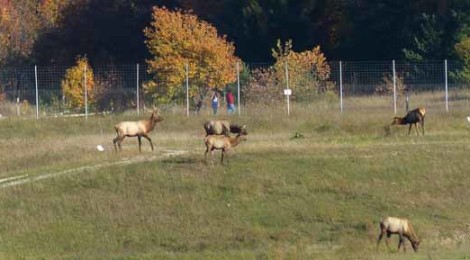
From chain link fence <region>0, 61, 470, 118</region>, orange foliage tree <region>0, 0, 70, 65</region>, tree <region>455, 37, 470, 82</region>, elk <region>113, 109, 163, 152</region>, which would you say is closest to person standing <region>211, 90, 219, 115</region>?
chain link fence <region>0, 61, 470, 118</region>

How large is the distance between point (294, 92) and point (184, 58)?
8.40m

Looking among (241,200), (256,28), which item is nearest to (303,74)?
(256,28)

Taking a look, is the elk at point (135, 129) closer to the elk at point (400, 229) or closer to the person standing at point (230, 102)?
the elk at point (400, 229)

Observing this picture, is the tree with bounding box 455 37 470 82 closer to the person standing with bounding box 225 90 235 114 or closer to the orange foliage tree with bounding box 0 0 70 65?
the person standing with bounding box 225 90 235 114

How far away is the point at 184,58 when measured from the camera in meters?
60.1

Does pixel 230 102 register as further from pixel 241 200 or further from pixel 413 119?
pixel 241 200

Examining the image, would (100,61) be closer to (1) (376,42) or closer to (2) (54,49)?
(2) (54,49)

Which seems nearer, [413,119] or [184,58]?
[413,119]

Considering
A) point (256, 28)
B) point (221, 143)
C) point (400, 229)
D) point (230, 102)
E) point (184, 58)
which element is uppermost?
point (256, 28)

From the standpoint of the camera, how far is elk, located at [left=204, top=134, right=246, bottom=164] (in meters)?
32.6

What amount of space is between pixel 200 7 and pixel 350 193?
Result: 49.9 m

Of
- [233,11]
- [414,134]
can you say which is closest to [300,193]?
[414,134]

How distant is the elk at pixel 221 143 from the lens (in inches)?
1283

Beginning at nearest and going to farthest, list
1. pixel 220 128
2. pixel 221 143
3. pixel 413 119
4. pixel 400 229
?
pixel 400 229 < pixel 221 143 < pixel 220 128 < pixel 413 119
